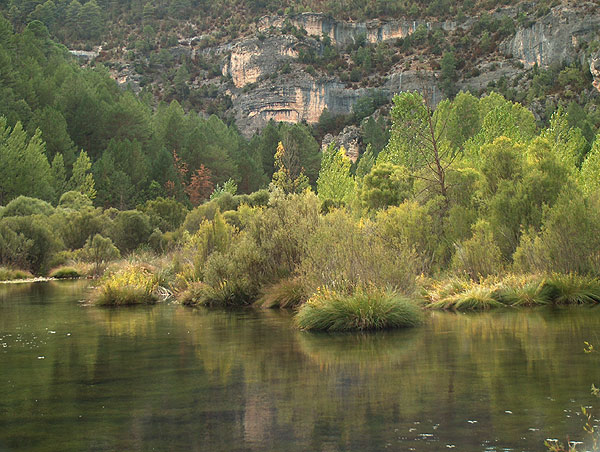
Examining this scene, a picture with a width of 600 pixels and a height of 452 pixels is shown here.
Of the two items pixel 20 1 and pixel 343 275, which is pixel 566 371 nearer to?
pixel 343 275

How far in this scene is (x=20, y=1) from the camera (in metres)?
181

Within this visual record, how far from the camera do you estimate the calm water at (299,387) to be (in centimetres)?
750

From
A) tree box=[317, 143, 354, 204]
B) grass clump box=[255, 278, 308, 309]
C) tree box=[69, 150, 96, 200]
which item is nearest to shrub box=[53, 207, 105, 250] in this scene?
tree box=[317, 143, 354, 204]

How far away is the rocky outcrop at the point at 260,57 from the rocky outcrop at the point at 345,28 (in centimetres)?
751

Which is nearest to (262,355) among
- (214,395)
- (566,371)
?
(214,395)

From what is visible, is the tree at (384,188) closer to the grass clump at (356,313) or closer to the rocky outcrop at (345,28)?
the grass clump at (356,313)

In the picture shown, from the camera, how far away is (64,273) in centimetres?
4231

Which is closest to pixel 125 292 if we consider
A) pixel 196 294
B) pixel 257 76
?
pixel 196 294

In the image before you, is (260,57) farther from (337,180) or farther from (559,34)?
(337,180)

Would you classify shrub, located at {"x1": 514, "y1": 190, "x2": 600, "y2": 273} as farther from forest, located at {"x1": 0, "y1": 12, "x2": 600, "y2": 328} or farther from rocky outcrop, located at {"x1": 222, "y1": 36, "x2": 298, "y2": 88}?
rocky outcrop, located at {"x1": 222, "y1": 36, "x2": 298, "y2": 88}

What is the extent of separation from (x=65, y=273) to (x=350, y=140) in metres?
95.5

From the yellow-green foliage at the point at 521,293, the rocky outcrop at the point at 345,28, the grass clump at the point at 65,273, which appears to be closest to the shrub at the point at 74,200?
the grass clump at the point at 65,273

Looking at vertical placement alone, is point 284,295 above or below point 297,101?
below

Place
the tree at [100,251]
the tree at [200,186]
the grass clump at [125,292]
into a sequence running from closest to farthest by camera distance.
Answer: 1. the grass clump at [125,292]
2. the tree at [100,251]
3. the tree at [200,186]
